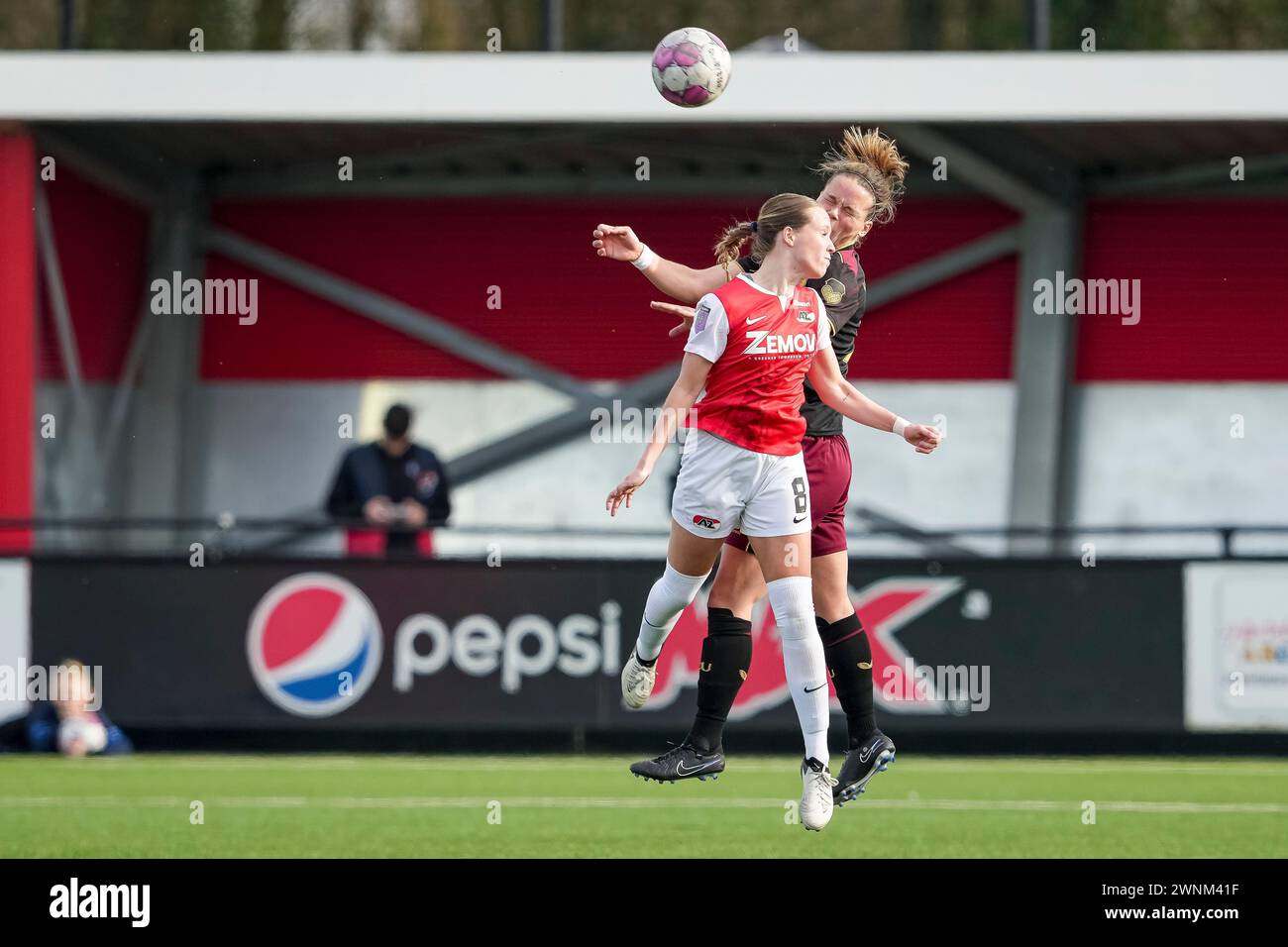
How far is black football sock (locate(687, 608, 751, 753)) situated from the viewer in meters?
7.41

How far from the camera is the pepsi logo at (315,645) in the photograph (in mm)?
14062

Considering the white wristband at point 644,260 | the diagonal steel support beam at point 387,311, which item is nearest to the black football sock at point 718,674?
the white wristband at point 644,260

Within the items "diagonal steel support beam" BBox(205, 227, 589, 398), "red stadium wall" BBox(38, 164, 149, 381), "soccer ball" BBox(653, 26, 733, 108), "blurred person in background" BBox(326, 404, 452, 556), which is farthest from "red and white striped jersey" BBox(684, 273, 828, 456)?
"diagonal steel support beam" BBox(205, 227, 589, 398)

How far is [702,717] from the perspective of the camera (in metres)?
7.41

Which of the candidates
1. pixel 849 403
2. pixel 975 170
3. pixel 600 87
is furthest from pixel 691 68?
pixel 975 170

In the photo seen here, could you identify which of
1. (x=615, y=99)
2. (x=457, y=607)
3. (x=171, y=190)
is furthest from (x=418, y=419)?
(x=457, y=607)

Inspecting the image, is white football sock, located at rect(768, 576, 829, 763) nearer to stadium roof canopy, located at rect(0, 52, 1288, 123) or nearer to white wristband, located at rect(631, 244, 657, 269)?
white wristband, located at rect(631, 244, 657, 269)

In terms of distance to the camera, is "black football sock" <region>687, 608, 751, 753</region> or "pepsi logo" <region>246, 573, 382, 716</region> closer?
"black football sock" <region>687, 608, 751, 753</region>

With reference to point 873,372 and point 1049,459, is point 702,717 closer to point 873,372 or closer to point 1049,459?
point 873,372

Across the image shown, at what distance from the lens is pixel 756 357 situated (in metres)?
7.14

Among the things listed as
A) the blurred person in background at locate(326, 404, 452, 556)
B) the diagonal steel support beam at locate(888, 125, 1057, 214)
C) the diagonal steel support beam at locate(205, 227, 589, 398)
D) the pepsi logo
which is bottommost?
the pepsi logo

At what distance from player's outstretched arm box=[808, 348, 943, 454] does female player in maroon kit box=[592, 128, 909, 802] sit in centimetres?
32

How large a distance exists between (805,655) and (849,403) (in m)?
0.95

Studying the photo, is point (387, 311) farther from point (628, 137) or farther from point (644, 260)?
point (644, 260)
